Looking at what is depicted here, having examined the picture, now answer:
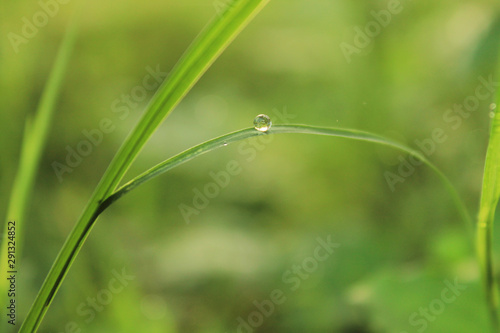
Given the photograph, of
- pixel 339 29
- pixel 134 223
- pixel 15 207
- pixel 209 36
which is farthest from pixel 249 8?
pixel 339 29

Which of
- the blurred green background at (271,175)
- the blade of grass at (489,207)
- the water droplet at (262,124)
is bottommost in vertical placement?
the blade of grass at (489,207)

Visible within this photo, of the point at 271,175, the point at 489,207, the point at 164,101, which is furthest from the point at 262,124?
the point at 271,175

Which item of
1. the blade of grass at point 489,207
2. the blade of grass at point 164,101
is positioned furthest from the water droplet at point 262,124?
the blade of grass at point 489,207

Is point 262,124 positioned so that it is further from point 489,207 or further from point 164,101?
point 489,207

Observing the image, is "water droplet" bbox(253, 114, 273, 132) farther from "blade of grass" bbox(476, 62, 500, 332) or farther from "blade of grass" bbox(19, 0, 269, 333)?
"blade of grass" bbox(476, 62, 500, 332)

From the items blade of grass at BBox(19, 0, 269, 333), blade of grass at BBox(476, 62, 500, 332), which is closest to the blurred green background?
blade of grass at BBox(476, 62, 500, 332)

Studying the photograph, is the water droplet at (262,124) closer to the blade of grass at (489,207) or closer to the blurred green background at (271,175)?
the blade of grass at (489,207)

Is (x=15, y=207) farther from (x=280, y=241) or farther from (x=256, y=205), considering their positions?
(x=256, y=205)
